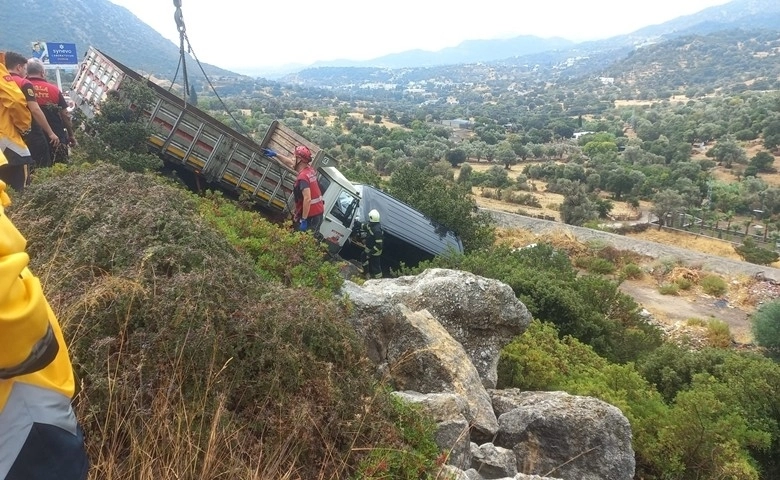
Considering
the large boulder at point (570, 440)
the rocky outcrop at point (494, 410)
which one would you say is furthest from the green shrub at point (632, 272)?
the large boulder at point (570, 440)

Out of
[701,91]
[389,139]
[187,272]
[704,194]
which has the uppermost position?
[701,91]

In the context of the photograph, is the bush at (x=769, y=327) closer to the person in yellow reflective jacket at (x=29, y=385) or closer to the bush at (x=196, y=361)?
the bush at (x=196, y=361)

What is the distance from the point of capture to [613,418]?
213 inches

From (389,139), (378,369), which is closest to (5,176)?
(378,369)

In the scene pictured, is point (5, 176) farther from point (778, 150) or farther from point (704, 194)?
point (778, 150)

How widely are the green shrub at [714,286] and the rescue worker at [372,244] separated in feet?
62.2

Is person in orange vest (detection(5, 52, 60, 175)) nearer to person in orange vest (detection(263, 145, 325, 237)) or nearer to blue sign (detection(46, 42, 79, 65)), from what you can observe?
person in orange vest (detection(263, 145, 325, 237))

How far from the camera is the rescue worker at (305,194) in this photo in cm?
830

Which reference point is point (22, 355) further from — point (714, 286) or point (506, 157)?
point (506, 157)

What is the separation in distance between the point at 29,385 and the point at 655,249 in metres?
30.3

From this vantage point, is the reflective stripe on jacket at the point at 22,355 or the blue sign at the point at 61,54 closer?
the reflective stripe on jacket at the point at 22,355

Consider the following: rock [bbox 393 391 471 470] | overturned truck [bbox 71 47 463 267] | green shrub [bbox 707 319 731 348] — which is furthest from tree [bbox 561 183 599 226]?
rock [bbox 393 391 471 470]

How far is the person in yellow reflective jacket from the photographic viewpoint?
1563 millimetres

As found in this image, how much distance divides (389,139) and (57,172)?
64.0 m
